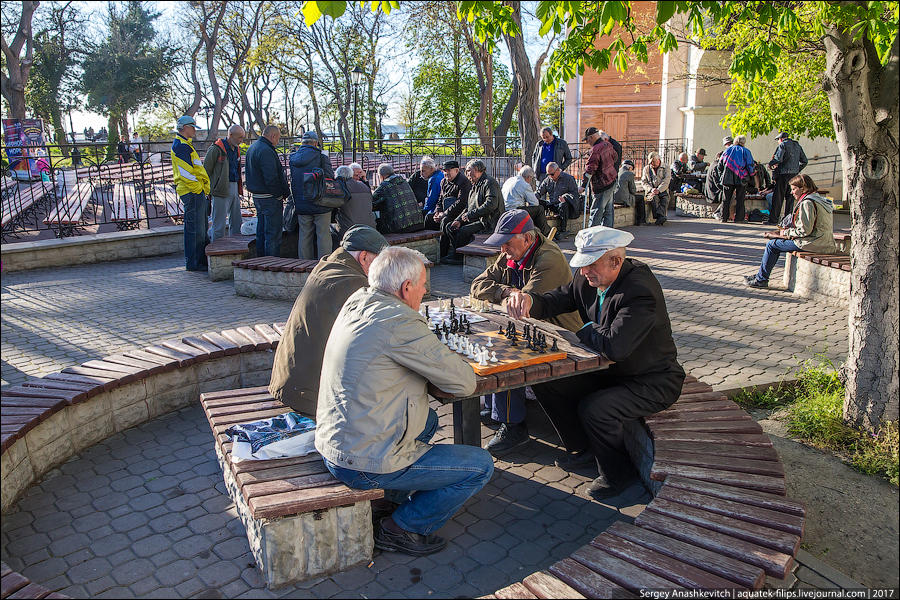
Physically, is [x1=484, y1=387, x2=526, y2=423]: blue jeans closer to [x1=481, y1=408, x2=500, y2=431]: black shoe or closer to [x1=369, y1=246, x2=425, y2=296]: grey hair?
[x1=481, y1=408, x2=500, y2=431]: black shoe

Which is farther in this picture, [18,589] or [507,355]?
[507,355]

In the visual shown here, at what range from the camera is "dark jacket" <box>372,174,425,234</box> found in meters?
9.80

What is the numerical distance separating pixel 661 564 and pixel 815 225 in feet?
21.9

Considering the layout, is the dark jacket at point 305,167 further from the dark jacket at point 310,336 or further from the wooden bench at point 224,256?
the dark jacket at point 310,336

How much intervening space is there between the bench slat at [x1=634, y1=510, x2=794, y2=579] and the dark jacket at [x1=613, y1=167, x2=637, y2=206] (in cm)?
1211

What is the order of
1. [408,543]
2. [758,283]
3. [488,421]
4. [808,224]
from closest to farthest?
[408,543]
[488,421]
[808,224]
[758,283]

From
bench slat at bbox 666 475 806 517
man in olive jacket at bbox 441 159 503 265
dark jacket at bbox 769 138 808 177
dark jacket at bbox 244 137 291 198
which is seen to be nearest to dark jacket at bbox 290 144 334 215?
dark jacket at bbox 244 137 291 198

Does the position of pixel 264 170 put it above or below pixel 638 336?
above

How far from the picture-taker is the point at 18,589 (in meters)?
2.46

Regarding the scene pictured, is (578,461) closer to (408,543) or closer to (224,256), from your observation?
(408,543)

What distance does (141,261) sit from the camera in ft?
35.1

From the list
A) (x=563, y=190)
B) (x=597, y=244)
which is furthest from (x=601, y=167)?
(x=597, y=244)

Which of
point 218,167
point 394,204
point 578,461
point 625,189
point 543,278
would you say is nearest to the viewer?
point 578,461

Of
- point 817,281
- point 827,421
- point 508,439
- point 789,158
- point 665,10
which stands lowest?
point 508,439
